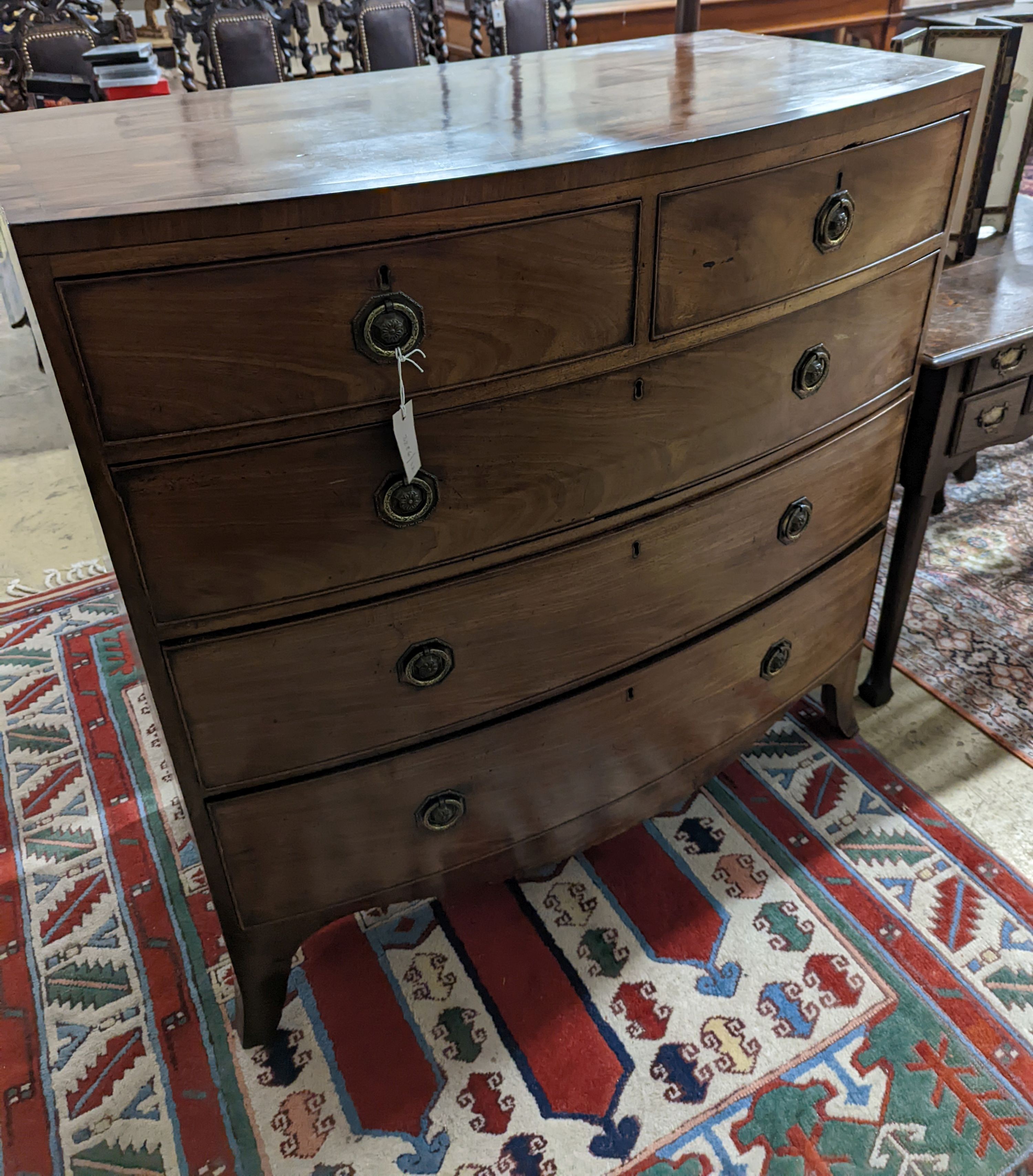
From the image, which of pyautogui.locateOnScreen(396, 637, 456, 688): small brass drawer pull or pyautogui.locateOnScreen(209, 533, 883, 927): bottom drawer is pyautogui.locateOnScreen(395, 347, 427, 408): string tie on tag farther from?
pyautogui.locateOnScreen(209, 533, 883, 927): bottom drawer

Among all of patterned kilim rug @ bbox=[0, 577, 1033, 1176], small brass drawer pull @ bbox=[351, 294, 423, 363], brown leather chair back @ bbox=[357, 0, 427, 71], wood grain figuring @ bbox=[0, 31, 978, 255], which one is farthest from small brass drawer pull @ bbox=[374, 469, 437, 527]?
brown leather chair back @ bbox=[357, 0, 427, 71]

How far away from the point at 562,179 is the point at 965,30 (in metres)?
1.13

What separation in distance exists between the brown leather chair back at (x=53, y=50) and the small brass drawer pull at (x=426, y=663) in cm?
207

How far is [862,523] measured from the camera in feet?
4.66

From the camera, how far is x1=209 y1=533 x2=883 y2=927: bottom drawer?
109cm

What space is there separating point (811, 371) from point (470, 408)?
0.49 metres

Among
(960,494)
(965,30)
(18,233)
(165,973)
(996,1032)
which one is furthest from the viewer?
(960,494)

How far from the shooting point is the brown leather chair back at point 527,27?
2.40 m

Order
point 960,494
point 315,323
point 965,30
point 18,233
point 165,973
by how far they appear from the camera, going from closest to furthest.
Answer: point 18,233 < point 315,323 < point 165,973 < point 965,30 < point 960,494

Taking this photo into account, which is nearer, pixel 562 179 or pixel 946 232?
pixel 562 179

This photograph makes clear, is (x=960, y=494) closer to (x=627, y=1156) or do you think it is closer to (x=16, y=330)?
(x=627, y=1156)

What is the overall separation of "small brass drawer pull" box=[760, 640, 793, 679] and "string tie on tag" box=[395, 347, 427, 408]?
2.48 ft

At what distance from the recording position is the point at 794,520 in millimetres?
1268

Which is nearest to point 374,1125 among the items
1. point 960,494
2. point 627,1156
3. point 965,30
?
point 627,1156
